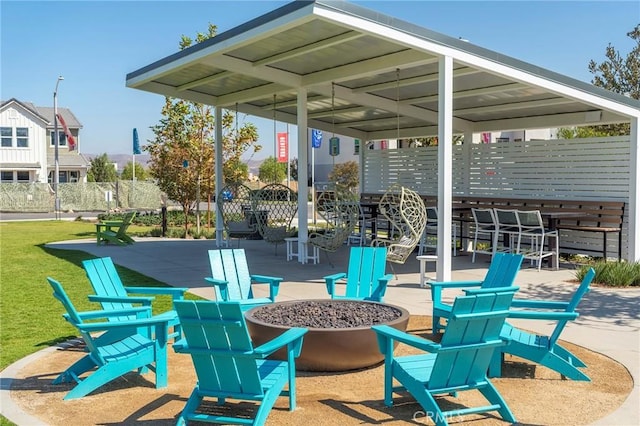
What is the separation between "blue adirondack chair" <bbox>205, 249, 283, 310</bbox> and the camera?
6.88 metres

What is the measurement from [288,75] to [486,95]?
4148 millimetres

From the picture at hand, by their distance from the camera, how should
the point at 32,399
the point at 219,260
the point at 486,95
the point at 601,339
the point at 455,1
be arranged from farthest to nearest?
the point at 486,95 < the point at 455,1 < the point at 219,260 < the point at 601,339 < the point at 32,399

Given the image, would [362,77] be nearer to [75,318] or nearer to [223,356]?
[75,318]

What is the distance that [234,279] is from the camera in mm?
7215

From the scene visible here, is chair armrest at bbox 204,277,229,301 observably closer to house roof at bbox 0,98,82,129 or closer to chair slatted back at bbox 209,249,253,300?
chair slatted back at bbox 209,249,253,300

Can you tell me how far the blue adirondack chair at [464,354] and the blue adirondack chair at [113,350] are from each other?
1897mm

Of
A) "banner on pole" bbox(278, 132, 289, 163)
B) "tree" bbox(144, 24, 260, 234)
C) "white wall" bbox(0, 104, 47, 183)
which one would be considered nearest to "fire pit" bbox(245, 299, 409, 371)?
"tree" bbox(144, 24, 260, 234)

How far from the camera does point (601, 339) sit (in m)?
6.62

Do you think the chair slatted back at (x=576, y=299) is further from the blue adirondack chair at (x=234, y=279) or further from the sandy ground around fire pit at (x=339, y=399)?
the blue adirondack chair at (x=234, y=279)

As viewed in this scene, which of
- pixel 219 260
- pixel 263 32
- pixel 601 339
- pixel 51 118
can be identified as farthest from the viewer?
pixel 51 118

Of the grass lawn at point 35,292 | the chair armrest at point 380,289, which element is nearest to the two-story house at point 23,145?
the grass lawn at point 35,292

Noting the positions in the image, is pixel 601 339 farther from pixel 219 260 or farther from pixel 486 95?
pixel 486 95

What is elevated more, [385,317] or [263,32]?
[263,32]

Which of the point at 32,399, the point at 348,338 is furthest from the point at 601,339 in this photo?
the point at 32,399
